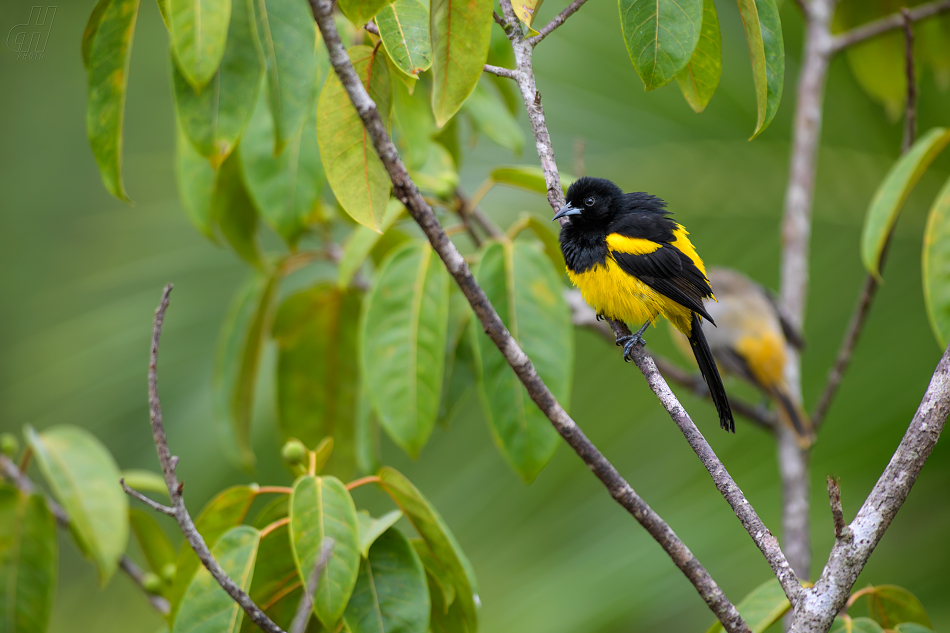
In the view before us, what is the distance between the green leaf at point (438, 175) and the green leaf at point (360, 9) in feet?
3.94

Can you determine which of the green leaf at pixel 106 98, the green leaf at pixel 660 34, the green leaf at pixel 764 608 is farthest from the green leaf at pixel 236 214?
the green leaf at pixel 764 608

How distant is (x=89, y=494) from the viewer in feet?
7.70

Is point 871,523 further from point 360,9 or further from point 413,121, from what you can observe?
point 413,121

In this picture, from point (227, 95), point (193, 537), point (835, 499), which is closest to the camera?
point (835, 499)

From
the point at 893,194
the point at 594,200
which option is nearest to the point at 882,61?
the point at 893,194

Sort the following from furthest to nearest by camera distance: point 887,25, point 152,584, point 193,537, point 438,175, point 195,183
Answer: point 887,25, point 438,175, point 195,183, point 152,584, point 193,537

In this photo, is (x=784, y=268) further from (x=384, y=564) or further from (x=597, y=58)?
(x=384, y=564)

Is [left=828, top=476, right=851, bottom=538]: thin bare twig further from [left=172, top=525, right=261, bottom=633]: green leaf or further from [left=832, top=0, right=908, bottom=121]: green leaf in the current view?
[left=832, top=0, right=908, bottom=121]: green leaf

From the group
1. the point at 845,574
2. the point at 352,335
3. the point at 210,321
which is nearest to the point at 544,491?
the point at 352,335

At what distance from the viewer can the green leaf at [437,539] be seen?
5.98 feet

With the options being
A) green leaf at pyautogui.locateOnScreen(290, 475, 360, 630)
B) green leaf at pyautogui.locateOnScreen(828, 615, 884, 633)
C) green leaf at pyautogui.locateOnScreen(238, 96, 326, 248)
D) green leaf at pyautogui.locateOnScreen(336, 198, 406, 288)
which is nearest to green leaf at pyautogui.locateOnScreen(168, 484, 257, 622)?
green leaf at pyautogui.locateOnScreen(290, 475, 360, 630)

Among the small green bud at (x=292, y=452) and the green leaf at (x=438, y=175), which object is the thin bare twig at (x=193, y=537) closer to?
the small green bud at (x=292, y=452)

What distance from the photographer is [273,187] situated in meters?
2.49

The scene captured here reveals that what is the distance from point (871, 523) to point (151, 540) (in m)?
2.34
